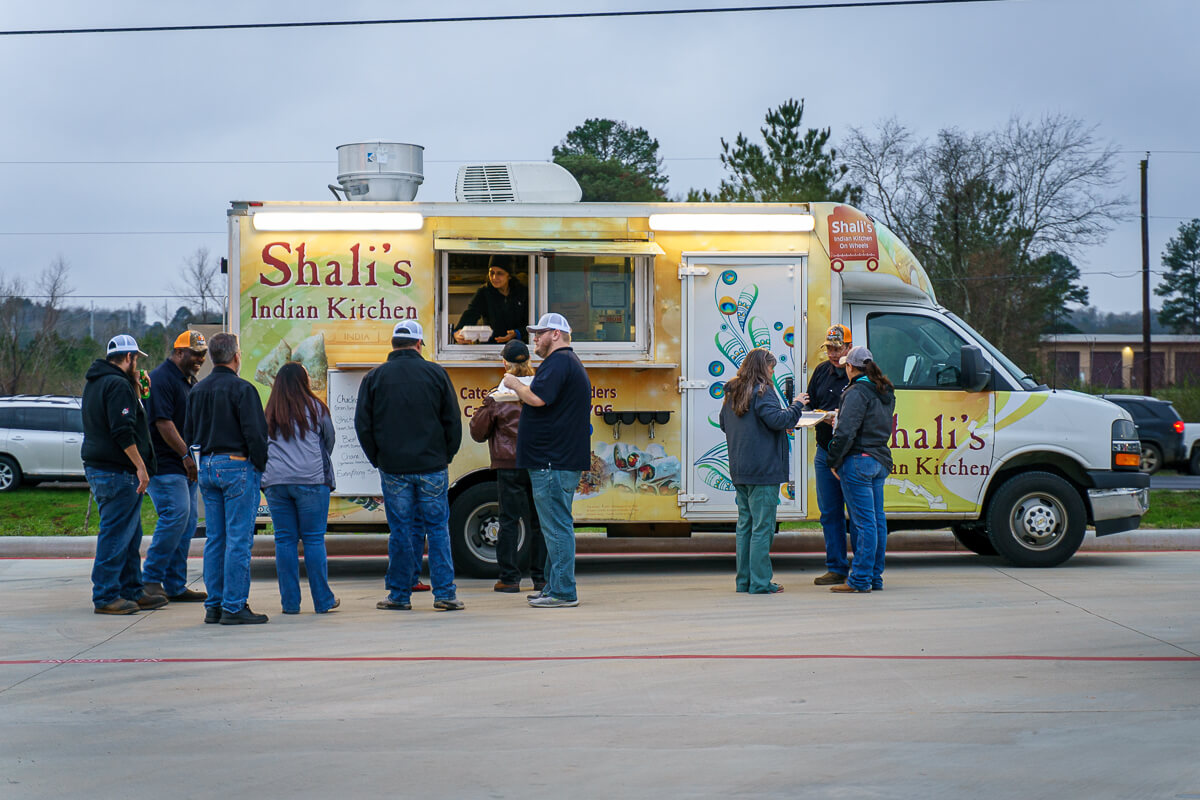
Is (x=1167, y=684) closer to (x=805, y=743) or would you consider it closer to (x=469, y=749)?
(x=805, y=743)

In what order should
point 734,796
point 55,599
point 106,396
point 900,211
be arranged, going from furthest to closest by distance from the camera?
1. point 900,211
2. point 55,599
3. point 106,396
4. point 734,796

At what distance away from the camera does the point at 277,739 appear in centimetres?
544

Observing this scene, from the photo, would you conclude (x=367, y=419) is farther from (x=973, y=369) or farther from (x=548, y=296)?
(x=973, y=369)

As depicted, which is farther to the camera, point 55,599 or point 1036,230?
point 1036,230

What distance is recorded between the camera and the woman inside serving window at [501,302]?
1004 centimetres

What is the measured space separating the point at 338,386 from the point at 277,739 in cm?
486

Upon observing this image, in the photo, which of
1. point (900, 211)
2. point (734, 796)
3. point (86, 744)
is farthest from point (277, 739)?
point (900, 211)

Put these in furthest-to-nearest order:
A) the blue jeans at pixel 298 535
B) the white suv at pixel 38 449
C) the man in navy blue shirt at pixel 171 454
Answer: the white suv at pixel 38 449 < the man in navy blue shirt at pixel 171 454 < the blue jeans at pixel 298 535

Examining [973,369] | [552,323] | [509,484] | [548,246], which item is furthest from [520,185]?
[973,369]

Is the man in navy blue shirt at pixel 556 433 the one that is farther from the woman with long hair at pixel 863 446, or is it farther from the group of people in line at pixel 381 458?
the woman with long hair at pixel 863 446

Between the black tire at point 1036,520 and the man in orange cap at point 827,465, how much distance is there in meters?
1.60

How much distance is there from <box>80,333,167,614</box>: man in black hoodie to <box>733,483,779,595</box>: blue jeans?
14.0 ft

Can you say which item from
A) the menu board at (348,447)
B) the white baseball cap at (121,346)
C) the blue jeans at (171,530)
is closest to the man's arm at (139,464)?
the blue jeans at (171,530)

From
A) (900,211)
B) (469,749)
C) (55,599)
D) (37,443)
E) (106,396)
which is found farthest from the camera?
A: (900,211)
